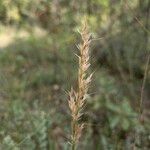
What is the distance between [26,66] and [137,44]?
1992 millimetres

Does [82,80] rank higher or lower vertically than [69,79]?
higher

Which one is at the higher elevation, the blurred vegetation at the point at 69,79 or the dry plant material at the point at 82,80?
the dry plant material at the point at 82,80

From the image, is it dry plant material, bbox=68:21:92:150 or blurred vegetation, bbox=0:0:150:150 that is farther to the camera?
blurred vegetation, bbox=0:0:150:150

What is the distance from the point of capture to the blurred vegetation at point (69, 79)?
3.93 metres

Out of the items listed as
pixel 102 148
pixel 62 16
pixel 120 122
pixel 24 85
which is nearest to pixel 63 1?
pixel 62 16

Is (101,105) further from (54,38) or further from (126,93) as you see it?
(54,38)

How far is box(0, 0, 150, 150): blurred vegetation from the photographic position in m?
3.93

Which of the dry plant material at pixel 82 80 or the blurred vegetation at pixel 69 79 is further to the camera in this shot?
the blurred vegetation at pixel 69 79

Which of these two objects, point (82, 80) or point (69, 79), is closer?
point (82, 80)

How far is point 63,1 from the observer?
5637mm

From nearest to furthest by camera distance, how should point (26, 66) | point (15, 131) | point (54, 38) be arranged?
1. point (15, 131)
2. point (54, 38)
3. point (26, 66)

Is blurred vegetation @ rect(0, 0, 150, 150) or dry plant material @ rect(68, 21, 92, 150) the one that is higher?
dry plant material @ rect(68, 21, 92, 150)

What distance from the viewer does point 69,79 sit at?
328 cm

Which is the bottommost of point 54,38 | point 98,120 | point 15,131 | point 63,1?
point 98,120
